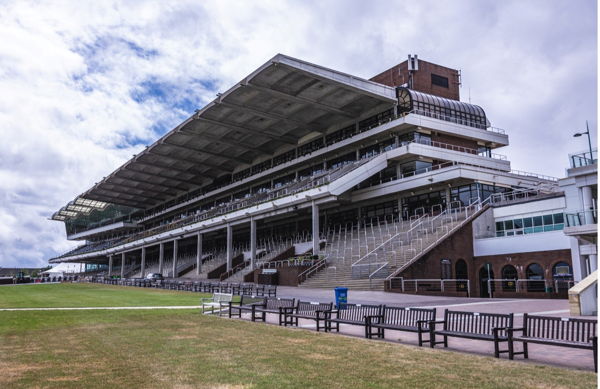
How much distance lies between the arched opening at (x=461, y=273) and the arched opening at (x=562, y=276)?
5.31 meters

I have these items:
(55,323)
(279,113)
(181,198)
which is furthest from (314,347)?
(181,198)

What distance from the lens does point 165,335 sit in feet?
43.9

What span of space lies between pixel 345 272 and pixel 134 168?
164ft

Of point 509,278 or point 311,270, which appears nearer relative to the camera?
point 509,278

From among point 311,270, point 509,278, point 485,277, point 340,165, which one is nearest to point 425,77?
point 340,165

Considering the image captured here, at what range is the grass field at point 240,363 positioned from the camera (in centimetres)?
771

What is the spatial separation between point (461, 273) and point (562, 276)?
628cm

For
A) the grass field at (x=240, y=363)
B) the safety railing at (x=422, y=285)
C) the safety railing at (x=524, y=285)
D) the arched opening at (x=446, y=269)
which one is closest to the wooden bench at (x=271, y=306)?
the grass field at (x=240, y=363)

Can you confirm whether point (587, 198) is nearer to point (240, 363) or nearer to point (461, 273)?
point (461, 273)

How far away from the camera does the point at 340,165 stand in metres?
54.8

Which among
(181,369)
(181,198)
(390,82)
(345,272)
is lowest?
(181,369)

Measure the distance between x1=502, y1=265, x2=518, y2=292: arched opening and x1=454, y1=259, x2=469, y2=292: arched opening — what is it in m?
2.25

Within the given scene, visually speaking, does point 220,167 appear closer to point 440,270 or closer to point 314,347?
point 440,270

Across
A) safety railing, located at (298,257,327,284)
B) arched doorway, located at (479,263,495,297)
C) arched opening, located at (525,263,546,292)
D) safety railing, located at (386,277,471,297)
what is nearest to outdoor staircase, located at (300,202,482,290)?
safety railing, located at (298,257,327,284)
